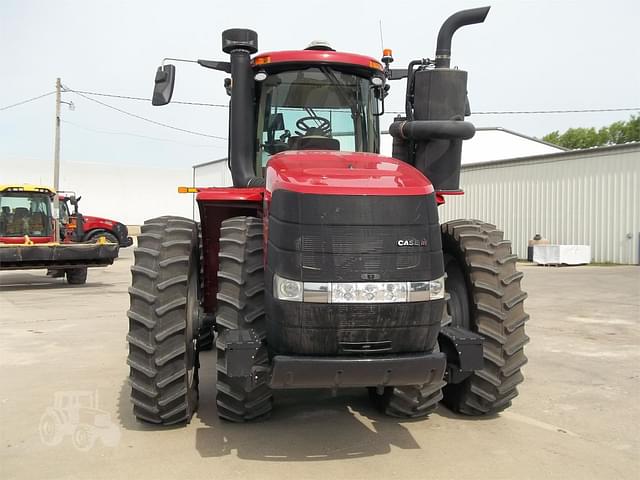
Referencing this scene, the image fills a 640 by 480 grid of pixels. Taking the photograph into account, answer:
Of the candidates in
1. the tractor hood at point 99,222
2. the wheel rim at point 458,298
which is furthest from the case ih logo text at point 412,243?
the tractor hood at point 99,222

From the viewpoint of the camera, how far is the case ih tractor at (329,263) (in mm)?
3754

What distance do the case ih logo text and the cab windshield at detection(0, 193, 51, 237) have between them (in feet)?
49.2

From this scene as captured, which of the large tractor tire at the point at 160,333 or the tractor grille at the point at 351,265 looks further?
the large tractor tire at the point at 160,333

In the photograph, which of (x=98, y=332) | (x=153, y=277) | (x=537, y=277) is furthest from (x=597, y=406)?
(x=537, y=277)

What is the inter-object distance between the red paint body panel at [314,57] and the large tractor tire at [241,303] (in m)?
1.45

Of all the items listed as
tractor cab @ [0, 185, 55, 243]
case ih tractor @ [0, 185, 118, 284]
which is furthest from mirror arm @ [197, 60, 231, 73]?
tractor cab @ [0, 185, 55, 243]

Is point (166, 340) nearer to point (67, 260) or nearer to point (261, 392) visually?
point (261, 392)

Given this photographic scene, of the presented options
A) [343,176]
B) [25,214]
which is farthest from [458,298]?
[25,214]

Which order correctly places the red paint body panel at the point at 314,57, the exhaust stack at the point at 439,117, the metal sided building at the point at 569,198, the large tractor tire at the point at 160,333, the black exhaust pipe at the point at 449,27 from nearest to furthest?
1. the large tractor tire at the point at 160,333
2. the exhaust stack at the point at 439,117
3. the black exhaust pipe at the point at 449,27
4. the red paint body panel at the point at 314,57
5. the metal sided building at the point at 569,198

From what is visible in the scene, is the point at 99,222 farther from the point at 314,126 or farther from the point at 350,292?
the point at 350,292

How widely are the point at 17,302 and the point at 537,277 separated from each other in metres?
12.9

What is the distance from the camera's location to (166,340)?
4.47 meters

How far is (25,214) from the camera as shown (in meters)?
16.8

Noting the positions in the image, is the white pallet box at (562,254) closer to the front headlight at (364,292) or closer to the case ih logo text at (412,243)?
the case ih logo text at (412,243)
